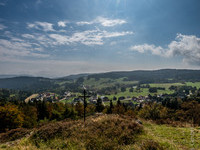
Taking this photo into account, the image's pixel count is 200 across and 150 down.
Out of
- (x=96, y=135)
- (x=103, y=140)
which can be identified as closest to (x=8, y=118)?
(x=96, y=135)

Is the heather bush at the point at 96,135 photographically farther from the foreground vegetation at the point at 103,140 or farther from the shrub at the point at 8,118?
the shrub at the point at 8,118

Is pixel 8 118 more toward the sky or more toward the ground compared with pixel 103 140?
more toward the ground

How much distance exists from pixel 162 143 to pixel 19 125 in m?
40.3

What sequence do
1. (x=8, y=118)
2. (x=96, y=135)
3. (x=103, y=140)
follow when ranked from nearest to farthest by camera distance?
(x=103, y=140), (x=96, y=135), (x=8, y=118)

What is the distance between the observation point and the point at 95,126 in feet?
35.8

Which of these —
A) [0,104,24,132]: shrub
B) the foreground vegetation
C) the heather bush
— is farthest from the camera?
[0,104,24,132]: shrub

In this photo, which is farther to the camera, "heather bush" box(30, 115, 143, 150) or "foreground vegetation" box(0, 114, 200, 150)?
"heather bush" box(30, 115, 143, 150)

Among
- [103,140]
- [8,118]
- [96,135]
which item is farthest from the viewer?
[8,118]

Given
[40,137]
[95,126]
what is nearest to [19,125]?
[40,137]

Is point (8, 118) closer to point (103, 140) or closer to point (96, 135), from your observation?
point (96, 135)

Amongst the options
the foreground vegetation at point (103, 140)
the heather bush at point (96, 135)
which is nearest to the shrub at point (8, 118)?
the foreground vegetation at point (103, 140)

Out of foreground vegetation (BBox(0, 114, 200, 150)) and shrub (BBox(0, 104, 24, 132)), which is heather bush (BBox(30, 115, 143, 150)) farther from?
shrub (BBox(0, 104, 24, 132))

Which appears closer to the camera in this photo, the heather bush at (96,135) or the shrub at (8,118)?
the heather bush at (96,135)

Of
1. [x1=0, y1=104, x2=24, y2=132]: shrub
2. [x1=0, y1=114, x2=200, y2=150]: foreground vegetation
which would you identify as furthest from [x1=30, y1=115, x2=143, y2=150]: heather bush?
[x1=0, y1=104, x2=24, y2=132]: shrub
